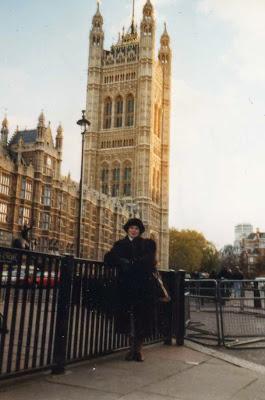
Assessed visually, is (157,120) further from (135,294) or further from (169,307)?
(135,294)

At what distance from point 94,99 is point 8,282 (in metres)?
75.8

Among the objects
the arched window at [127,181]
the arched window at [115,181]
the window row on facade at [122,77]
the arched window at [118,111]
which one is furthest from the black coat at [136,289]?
the window row on facade at [122,77]

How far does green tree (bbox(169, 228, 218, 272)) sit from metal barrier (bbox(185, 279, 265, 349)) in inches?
3004

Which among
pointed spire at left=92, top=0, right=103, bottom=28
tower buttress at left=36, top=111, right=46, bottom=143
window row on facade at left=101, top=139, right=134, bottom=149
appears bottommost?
tower buttress at left=36, top=111, right=46, bottom=143

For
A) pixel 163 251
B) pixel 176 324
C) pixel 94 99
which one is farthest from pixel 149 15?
pixel 176 324

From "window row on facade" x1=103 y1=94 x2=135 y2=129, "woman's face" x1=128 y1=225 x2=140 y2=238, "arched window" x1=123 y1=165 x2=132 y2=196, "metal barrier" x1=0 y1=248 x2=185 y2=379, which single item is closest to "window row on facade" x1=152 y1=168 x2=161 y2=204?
"arched window" x1=123 y1=165 x2=132 y2=196

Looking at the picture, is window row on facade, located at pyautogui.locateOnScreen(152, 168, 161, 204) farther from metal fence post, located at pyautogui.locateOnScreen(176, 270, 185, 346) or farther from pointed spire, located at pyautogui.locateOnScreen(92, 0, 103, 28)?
metal fence post, located at pyautogui.locateOnScreen(176, 270, 185, 346)

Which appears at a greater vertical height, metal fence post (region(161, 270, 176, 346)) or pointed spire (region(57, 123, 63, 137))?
pointed spire (region(57, 123, 63, 137))

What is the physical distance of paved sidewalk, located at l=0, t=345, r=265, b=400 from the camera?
3.10 metres

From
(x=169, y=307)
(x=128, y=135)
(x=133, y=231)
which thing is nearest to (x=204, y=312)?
(x=169, y=307)

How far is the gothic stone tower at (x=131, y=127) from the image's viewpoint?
237 feet

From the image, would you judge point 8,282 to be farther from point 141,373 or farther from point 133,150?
point 133,150

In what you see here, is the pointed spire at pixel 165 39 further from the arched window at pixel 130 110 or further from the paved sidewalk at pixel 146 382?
the paved sidewalk at pixel 146 382

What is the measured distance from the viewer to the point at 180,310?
5.89 metres
